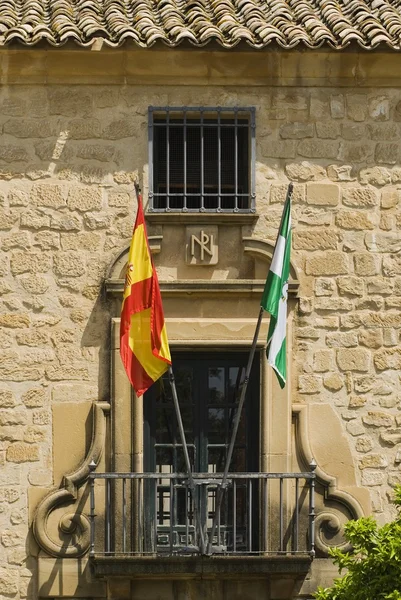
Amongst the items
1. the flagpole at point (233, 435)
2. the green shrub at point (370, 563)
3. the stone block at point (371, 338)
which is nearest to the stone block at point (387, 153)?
the stone block at point (371, 338)

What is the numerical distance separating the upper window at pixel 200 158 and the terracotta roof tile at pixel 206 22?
718 millimetres

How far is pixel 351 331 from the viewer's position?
17.8 metres

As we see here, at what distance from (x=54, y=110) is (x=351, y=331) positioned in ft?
11.2

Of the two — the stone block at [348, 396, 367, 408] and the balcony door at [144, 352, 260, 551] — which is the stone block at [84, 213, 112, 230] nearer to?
the balcony door at [144, 352, 260, 551]

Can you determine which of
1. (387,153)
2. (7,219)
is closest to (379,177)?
(387,153)

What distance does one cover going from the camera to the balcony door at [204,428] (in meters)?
17.7

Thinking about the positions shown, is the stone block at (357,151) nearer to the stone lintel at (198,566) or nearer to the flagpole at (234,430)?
the flagpole at (234,430)

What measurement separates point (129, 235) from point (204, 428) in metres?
1.91

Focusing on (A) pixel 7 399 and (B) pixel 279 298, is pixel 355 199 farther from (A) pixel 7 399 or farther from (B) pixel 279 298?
(A) pixel 7 399

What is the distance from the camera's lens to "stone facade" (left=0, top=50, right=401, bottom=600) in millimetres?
17594

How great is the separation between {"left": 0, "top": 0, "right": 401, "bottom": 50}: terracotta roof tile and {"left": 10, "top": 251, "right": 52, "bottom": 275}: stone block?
1.93 metres

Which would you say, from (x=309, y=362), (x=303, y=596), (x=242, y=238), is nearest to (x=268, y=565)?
(x=303, y=596)

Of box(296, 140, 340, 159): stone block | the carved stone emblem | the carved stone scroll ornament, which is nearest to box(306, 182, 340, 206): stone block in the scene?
box(296, 140, 340, 159): stone block

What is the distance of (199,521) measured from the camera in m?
17.1
